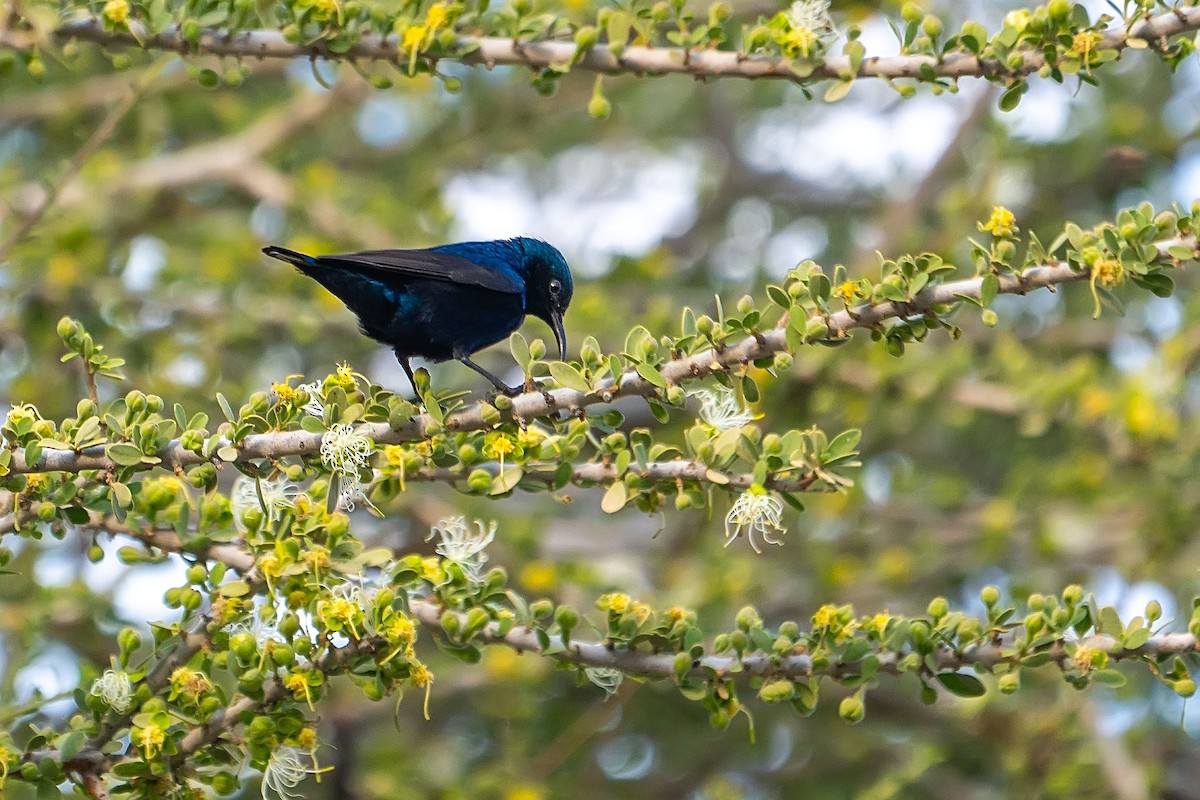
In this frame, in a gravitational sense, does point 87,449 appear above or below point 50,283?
above

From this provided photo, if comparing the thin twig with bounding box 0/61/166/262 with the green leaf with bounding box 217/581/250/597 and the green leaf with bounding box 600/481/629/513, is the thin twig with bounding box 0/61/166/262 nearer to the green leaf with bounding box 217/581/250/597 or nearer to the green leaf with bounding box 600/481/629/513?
the green leaf with bounding box 217/581/250/597

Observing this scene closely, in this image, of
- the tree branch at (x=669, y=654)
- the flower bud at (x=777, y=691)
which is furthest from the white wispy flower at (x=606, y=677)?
the flower bud at (x=777, y=691)

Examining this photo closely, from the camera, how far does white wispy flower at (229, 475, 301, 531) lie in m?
2.67

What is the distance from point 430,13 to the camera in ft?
10.6

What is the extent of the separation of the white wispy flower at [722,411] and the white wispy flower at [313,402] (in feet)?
2.67

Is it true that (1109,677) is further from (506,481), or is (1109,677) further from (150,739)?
(150,739)

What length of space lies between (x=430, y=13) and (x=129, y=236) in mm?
3411

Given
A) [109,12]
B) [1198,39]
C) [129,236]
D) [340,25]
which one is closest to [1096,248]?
[1198,39]

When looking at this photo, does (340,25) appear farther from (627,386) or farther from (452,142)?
(452,142)

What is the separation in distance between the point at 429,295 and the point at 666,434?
7.41ft

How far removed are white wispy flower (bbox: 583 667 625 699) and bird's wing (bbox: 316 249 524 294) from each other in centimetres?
154

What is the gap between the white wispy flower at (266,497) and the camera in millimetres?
2674

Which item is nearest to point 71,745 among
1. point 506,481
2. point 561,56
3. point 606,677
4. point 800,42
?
point 506,481

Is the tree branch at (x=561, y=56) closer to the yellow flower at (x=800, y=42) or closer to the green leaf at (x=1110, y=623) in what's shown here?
the yellow flower at (x=800, y=42)
